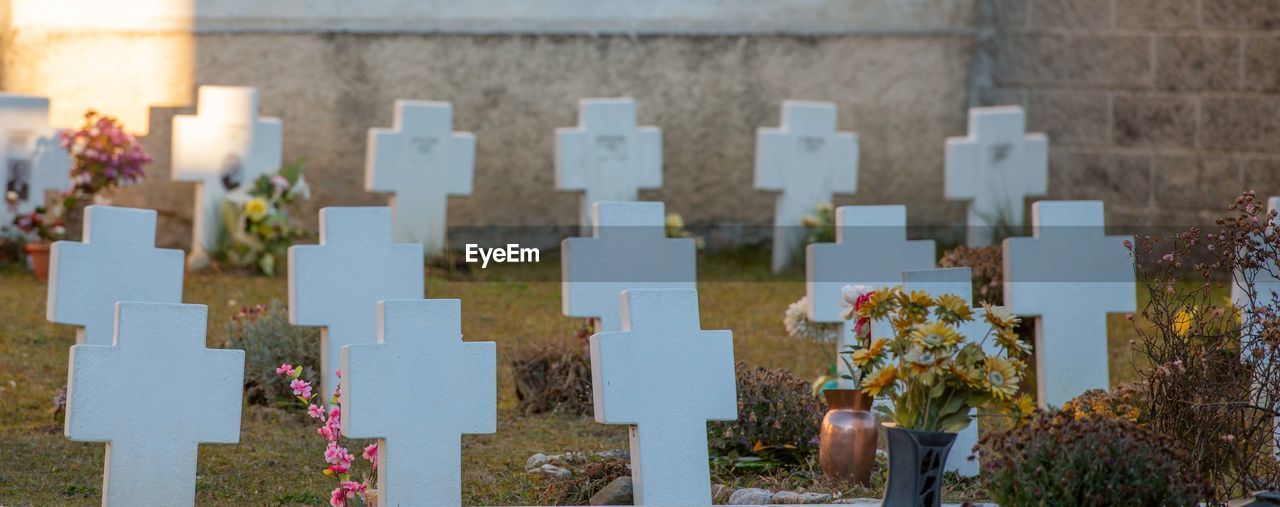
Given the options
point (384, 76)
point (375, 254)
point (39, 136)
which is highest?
point (384, 76)

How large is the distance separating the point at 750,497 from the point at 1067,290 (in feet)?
5.54

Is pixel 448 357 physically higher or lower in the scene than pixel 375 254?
lower

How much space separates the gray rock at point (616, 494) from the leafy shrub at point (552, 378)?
1.32 meters

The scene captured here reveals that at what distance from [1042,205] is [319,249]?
2.42 m

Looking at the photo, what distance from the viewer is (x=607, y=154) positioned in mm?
9133

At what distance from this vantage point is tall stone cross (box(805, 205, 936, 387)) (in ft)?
17.5

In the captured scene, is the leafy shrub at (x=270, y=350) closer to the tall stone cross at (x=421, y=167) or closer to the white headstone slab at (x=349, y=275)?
the white headstone slab at (x=349, y=275)

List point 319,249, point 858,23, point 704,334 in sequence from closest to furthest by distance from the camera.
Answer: point 704,334 < point 319,249 < point 858,23

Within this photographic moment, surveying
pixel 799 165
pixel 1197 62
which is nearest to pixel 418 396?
pixel 799 165

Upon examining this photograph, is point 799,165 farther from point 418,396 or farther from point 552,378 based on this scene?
point 418,396

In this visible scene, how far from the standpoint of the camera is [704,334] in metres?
4.18

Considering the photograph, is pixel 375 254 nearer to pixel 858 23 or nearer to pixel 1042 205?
pixel 1042 205

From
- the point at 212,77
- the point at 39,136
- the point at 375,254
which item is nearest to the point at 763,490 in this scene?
the point at 375,254

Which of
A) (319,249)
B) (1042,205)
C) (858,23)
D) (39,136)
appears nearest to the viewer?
(319,249)
